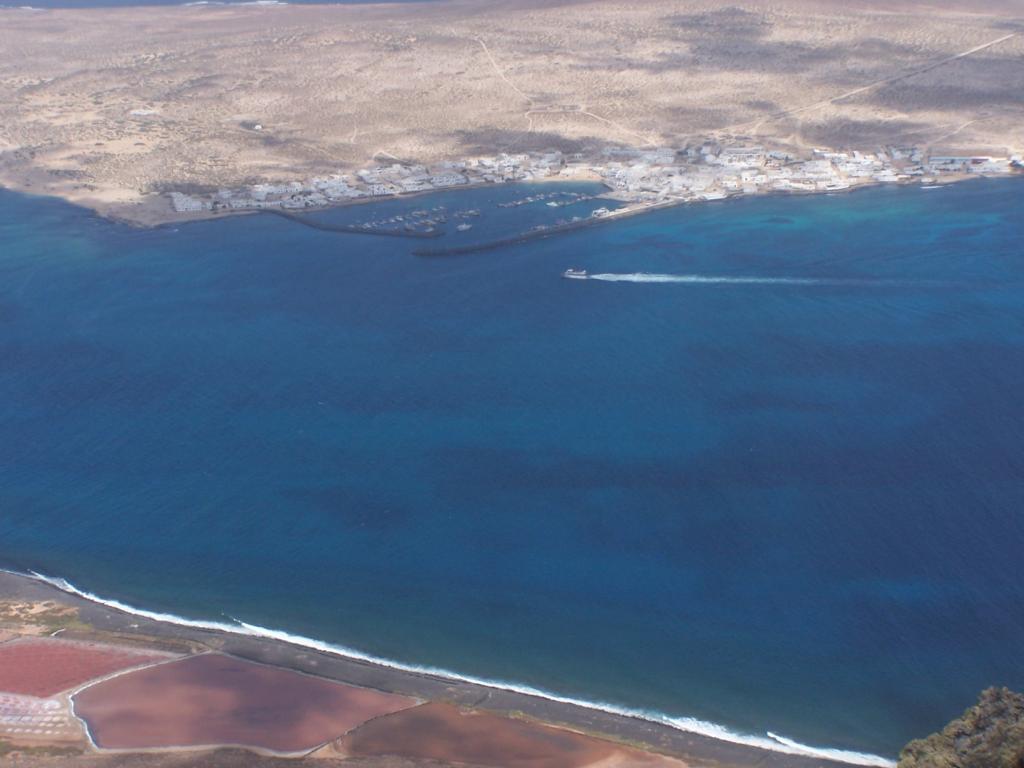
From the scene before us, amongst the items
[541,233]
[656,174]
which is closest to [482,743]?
[541,233]

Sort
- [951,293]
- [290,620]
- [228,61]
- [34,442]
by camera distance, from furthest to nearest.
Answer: [228,61] → [951,293] → [34,442] → [290,620]

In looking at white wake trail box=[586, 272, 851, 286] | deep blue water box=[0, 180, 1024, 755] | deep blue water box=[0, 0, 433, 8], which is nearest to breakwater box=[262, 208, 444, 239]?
deep blue water box=[0, 180, 1024, 755]

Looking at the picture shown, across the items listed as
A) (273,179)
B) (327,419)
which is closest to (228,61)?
(273,179)

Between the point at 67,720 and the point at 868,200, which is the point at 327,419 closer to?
the point at 67,720

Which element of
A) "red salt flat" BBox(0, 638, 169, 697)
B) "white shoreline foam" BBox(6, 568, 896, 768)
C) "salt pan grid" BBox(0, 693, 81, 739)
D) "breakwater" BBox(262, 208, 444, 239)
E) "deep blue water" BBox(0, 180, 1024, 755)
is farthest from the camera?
"breakwater" BBox(262, 208, 444, 239)

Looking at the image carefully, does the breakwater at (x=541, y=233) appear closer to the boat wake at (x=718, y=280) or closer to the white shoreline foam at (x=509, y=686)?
the boat wake at (x=718, y=280)

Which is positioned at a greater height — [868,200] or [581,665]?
[868,200]

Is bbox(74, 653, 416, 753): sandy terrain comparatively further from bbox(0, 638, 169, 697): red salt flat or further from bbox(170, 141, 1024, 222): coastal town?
bbox(170, 141, 1024, 222): coastal town
